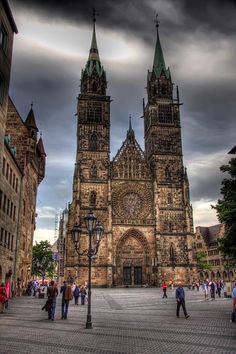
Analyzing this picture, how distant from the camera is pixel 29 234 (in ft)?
145

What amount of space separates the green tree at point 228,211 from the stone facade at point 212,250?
211 feet

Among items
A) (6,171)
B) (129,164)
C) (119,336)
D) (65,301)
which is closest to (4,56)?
(6,171)

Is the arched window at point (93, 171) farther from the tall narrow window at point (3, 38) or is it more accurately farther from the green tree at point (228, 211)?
the tall narrow window at point (3, 38)

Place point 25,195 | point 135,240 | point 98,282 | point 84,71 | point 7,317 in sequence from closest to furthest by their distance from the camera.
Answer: point 7,317 < point 25,195 < point 98,282 < point 135,240 < point 84,71

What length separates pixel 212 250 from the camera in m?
93.2

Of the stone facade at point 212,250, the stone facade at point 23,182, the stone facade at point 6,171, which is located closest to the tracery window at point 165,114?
the stone facade at point 23,182

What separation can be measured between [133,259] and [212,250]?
40236mm

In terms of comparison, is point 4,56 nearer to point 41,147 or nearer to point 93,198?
point 41,147

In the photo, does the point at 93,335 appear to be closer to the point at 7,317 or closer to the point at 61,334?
the point at 61,334

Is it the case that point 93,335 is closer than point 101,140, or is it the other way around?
point 93,335

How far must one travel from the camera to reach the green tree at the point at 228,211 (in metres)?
22.3

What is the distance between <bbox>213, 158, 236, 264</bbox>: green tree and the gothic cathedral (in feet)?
115

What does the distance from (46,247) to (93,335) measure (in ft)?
173

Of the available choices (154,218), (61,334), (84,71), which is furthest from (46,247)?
(61,334)
